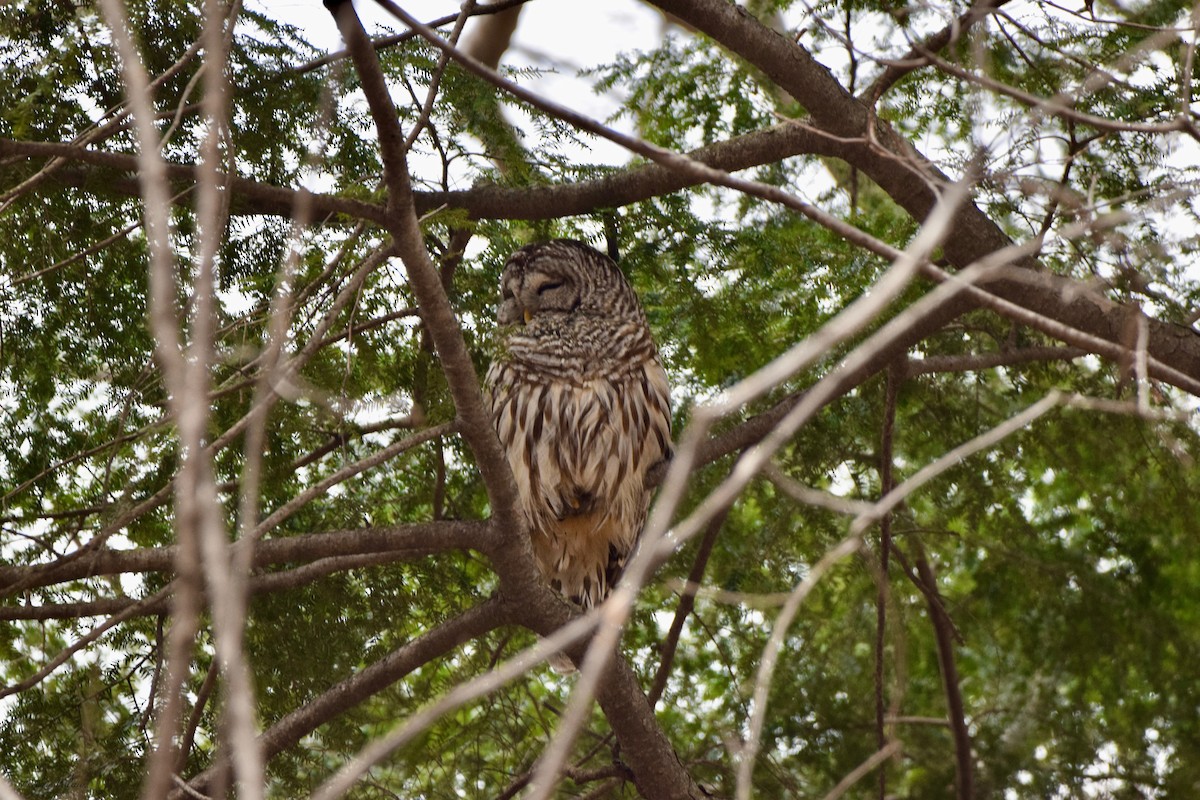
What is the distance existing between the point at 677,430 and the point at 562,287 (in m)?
0.63

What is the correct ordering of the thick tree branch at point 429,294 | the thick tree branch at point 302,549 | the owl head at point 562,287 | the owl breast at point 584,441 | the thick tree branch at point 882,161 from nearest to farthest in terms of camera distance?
the thick tree branch at point 429,294 → the thick tree branch at point 302,549 → the thick tree branch at point 882,161 → the owl breast at point 584,441 → the owl head at point 562,287

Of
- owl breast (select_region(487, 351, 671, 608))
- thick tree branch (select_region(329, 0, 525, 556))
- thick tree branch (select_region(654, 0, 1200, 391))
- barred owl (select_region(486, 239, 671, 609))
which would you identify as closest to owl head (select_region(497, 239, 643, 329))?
barred owl (select_region(486, 239, 671, 609))

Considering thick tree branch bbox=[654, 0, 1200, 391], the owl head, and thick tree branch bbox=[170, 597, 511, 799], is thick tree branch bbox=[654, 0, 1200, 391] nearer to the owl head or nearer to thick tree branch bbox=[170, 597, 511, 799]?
the owl head

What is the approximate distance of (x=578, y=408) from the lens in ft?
14.1

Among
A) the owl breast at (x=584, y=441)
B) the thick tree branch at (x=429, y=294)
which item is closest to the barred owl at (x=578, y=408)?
the owl breast at (x=584, y=441)

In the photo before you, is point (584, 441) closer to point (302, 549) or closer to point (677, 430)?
point (677, 430)

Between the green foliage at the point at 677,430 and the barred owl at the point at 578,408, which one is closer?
the green foliage at the point at 677,430

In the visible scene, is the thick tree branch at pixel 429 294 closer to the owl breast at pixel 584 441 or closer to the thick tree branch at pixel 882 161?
the owl breast at pixel 584 441

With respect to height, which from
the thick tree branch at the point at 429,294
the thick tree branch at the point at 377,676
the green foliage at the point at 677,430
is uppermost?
the green foliage at the point at 677,430

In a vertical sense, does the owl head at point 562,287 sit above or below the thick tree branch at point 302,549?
above

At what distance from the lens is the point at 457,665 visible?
462 cm

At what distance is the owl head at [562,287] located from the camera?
4.43 metres

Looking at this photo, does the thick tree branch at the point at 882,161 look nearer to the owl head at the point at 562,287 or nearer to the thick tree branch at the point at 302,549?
the owl head at the point at 562,287

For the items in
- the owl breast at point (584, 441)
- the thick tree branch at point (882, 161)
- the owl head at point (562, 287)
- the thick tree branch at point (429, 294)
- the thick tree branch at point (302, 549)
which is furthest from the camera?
the owl head at point (562, 287)
